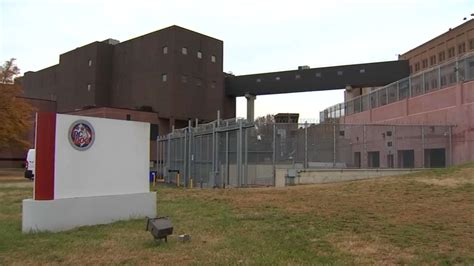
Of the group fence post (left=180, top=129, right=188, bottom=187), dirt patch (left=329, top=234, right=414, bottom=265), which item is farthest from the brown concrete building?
dirt patch (left=329, top=234, right=414, bottom=265)

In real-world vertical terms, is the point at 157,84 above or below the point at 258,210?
above

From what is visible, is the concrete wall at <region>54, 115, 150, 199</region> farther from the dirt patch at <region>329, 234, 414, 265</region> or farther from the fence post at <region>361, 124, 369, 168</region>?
the fence post at <region>361, 124, 369, 168</region>

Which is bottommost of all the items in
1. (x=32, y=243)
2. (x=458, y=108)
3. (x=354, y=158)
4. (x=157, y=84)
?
(x=32, y=243)

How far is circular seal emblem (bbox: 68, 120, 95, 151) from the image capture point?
10820 mm

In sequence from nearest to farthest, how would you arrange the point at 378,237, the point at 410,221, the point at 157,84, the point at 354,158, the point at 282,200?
1. the point at 378,237
2. the point at 410,221
3. the point at 282,200
4. the point at 354,158
5. the point at 157,84

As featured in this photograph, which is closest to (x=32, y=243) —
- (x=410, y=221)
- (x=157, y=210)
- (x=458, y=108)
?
(x=157, y=210)

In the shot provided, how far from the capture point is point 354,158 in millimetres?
25812

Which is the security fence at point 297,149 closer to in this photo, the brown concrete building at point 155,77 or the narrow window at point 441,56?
the brown concrete building at point 155,77

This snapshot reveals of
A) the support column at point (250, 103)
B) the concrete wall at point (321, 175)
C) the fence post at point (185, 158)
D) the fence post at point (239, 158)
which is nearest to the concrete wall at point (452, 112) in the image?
the concrete wall at point (321, 175)

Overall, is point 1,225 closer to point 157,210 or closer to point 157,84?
point 157,210

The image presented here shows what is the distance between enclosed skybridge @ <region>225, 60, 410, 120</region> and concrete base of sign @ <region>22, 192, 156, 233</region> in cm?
5423

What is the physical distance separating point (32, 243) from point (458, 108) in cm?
2437

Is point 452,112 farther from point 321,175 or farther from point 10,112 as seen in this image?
point 10,112

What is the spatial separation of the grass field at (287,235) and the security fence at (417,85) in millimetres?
14977
